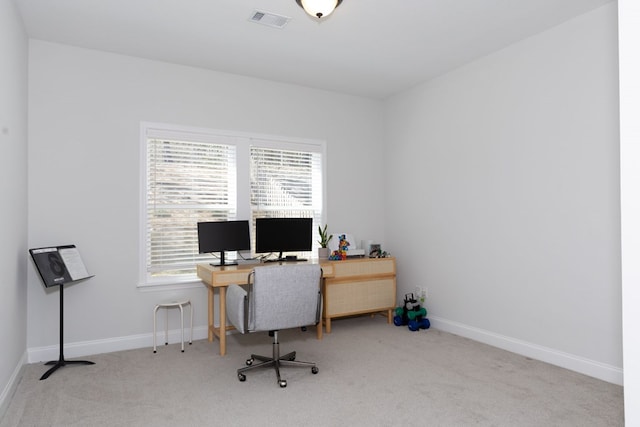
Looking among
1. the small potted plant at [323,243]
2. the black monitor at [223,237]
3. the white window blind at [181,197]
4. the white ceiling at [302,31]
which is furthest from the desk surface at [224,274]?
the white ceiling at [302,31]

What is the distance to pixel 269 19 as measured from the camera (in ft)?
10.8

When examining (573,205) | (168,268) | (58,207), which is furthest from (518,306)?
(58,207)

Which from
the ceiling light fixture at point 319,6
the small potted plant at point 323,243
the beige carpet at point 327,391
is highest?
the ceiling light fixture at point 319,6

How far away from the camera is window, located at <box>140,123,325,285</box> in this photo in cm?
411

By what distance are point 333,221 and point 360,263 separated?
2.35ft

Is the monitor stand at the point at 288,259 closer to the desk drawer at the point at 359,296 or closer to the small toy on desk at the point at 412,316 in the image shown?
the desk drawer at the point at 359,296

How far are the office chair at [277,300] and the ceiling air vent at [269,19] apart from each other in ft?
6.42

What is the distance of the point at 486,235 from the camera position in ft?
13.4

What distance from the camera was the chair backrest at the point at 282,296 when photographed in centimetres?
296

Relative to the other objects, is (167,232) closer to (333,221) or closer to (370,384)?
(333,221)

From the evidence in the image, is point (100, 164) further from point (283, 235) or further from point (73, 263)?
point (283, 235)

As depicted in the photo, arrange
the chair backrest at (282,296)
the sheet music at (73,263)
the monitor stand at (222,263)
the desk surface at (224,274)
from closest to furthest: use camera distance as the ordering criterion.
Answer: the chair backrest at (282,296) → the sheet music at (73,263) → the desk surface at (224,274) → the monitor stand at (222,263)

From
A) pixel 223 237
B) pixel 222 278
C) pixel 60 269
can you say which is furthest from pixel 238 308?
pixel 60 269

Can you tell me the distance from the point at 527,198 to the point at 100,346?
4.12 m
